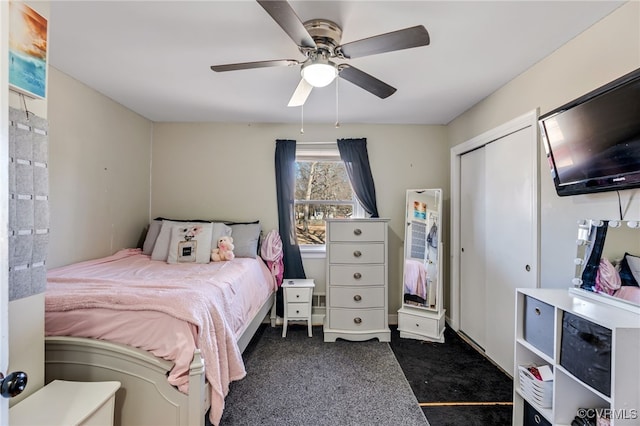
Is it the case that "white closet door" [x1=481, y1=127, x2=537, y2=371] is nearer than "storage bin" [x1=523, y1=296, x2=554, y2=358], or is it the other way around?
"storage bin" [x1=523, y1=296, x2=554, y2=358]

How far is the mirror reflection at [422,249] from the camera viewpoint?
301 cm

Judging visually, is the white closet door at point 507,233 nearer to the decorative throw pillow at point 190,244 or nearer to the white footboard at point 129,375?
the white footboard at point 129,375

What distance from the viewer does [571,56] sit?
175cm

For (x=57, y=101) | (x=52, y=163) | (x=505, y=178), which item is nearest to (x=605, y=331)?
(x=505, y=178)

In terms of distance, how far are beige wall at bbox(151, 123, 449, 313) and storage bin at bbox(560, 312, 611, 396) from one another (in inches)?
84.0

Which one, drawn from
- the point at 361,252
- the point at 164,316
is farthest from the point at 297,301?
the point at 164,316

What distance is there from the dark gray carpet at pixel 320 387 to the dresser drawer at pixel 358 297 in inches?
14.3

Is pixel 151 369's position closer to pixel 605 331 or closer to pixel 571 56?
pixel 605 331

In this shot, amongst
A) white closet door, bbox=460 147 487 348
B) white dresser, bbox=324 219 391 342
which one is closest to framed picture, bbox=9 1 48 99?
white dresser, bbox=324 219 391 342

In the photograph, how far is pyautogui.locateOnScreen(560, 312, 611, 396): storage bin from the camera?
1.15m

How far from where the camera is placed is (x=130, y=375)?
1.35 metres

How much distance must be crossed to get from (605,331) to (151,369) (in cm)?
191

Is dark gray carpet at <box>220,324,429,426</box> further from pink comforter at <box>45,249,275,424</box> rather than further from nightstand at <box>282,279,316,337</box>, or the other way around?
pink comforter at <box>45,249,275,424</box>

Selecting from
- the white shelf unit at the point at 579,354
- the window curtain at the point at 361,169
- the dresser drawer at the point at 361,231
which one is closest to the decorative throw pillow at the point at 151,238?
the dresser drawer at the point at 361,231
